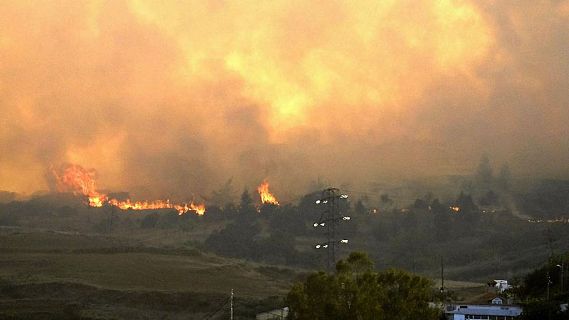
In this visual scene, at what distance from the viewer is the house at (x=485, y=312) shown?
13100cm

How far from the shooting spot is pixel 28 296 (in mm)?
190000

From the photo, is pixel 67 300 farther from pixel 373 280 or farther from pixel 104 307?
pixel 373 280

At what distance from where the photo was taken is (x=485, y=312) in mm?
131250

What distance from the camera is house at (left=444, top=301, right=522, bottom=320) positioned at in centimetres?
13100

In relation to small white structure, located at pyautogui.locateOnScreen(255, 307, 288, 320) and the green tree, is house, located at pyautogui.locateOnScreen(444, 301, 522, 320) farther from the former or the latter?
the green tree

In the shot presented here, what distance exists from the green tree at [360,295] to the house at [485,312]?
47847 millimetres

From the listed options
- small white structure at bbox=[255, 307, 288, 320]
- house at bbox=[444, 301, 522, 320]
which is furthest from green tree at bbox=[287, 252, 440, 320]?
small white structure at bbox=[255, 307, 288, 320]

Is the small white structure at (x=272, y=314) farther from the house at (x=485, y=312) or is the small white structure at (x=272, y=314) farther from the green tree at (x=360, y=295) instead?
the green tree at (x=360, y=295)

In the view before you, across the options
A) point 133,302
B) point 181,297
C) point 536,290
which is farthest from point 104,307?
point 536,290

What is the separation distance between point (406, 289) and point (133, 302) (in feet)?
384

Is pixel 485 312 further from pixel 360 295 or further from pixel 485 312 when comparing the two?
pixel 360 295

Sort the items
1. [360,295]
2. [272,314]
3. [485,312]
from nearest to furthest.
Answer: [360,295], [485,312], [272,314]

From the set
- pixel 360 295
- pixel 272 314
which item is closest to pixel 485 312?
pixel 272 314

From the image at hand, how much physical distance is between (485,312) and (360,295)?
61026mm
